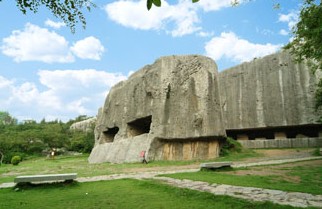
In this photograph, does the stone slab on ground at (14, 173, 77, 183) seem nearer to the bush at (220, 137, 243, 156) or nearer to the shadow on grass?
the shadow on grass

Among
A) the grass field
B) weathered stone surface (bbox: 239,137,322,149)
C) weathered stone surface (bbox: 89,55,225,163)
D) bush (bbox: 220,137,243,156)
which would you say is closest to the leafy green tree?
weathered stone surface (bbox: 89,55,225,163)

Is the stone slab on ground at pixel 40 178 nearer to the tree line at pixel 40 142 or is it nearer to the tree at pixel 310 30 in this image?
the tree at pixel 310 30

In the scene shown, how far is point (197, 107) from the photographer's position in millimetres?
17141

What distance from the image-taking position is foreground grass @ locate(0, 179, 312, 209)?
529cm

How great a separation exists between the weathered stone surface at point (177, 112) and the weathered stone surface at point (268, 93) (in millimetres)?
9791

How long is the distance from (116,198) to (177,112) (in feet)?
37.0

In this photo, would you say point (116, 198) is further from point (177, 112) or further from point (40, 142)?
point (40, 142)

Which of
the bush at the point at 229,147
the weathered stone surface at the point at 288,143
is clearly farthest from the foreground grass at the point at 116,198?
the weathered stone surface at the point at 288,143

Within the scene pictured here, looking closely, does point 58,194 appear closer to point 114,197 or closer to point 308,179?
point 114,197

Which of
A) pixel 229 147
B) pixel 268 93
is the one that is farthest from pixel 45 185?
pixel 268 93

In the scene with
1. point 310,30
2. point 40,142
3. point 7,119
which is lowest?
point 40,142

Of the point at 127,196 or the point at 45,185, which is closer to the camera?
the point at 127,196

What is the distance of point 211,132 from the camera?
1662cm

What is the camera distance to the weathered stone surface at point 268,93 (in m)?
24.0
